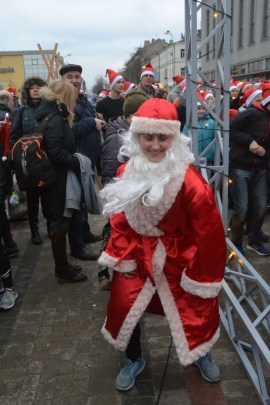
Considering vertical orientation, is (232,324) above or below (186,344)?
→ below

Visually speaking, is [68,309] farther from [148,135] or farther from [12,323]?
[148,135]

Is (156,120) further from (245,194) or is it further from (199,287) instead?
(245,194)

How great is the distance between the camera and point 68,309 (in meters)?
3.48

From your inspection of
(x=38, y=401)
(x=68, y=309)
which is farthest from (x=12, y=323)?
(x=38, y=401)

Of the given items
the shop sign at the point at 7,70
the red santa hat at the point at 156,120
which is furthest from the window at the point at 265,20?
the shop sign at the point at 7,70

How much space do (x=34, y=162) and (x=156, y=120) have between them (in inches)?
69.9

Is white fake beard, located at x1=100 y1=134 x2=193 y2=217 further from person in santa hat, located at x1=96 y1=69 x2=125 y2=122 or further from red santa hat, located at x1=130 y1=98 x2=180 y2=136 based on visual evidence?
person in santa hat, located at x1=96 y1=69 x2=125 y2=122

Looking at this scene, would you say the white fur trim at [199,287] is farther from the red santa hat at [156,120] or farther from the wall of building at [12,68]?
the wall of building at [12,68]

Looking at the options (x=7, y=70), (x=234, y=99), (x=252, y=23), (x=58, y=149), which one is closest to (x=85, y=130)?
(x=58, y=149)

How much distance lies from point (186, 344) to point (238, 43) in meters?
40.1

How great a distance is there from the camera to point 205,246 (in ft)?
6.72

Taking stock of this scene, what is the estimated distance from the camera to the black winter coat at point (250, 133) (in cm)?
404

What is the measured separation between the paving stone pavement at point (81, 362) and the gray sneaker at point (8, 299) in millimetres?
56

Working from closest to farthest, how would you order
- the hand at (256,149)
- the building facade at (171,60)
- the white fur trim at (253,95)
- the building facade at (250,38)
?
the hand at (256,149) < the white fur trim at (253,95) < the building facade at (250,38) < the building facade at (171,60)
